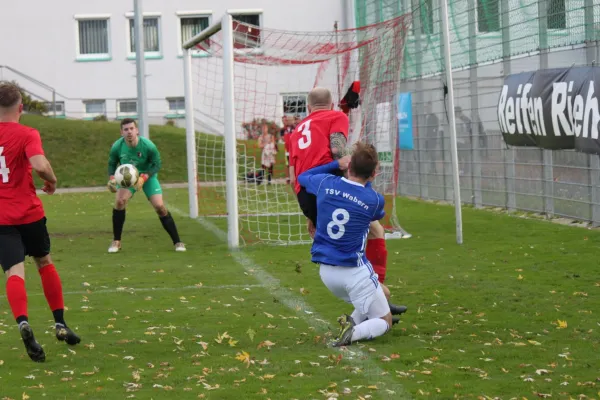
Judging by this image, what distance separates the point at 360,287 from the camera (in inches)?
287

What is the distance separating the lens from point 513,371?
6.25m

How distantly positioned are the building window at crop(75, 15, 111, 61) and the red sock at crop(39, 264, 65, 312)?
1480 inches

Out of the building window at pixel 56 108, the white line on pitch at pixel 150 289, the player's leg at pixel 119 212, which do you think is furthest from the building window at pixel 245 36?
the building window at pixel 56 108

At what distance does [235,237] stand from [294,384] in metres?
7.59

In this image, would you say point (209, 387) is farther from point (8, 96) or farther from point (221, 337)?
point (8, 96)

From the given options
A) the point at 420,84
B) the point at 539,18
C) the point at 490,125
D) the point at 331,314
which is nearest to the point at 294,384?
the point at 331,314

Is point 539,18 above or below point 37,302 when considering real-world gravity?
above

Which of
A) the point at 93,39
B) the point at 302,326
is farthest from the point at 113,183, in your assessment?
the point at 93,39

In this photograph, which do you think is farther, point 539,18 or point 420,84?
point 420,84

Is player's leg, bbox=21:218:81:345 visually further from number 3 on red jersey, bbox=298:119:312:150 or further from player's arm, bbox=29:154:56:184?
number 3 on red jersey, bbox=298:119:312:150

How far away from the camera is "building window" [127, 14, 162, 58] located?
44312 mm

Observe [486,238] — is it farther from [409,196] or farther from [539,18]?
[409,196]

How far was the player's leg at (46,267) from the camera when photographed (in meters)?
7.29

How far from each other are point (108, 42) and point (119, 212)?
31805 millimetres
